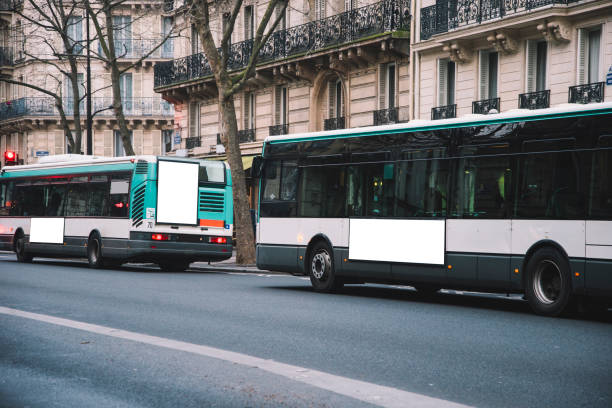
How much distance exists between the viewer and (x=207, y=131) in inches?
1666

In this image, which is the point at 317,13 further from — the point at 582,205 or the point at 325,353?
the point at 325,353

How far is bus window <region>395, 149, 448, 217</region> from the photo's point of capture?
598 inches

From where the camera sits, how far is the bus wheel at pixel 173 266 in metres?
26.8

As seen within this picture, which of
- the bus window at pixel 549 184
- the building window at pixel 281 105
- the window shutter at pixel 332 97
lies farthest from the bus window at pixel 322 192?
the building window at pixel 281 105

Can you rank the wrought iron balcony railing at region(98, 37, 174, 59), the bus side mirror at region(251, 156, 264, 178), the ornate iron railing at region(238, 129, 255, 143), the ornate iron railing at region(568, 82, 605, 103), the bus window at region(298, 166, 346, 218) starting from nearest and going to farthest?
1. the bus window at region(298, 166, 346, 218)
2. the bus side mirror at region(251, 156, 264, 178)
3. the ornate iron railing at region(568, 82, 605, 103)
4. the ornate iron railing at region(238, 129, 255, 143)
5. the wrought iron balcony railing at region(98, 37, 174, 59)

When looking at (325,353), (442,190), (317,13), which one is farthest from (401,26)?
(325,353)

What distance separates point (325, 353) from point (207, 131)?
33477 millimetres

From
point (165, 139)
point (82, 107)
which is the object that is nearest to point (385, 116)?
point (165, 139)

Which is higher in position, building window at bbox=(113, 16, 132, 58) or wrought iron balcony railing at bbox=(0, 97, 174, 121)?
building window at bbox=(113, 16, 132, 58)

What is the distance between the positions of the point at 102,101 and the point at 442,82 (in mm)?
35293

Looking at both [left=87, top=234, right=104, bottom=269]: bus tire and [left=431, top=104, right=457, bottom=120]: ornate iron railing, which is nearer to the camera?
[left=87, top=234, right=104, bottom=269]: bus tire

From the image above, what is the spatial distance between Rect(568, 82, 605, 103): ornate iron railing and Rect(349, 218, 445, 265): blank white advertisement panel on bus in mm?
10279

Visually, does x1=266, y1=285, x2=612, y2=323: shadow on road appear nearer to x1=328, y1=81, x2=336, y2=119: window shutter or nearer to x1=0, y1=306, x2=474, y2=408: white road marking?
x1=0, y1=306, x2=474, y2=408: white road marking

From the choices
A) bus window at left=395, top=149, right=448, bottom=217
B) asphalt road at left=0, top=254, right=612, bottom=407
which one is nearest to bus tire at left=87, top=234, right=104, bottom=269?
asphalt road at left=0, top=254, right=612, bottom=407
